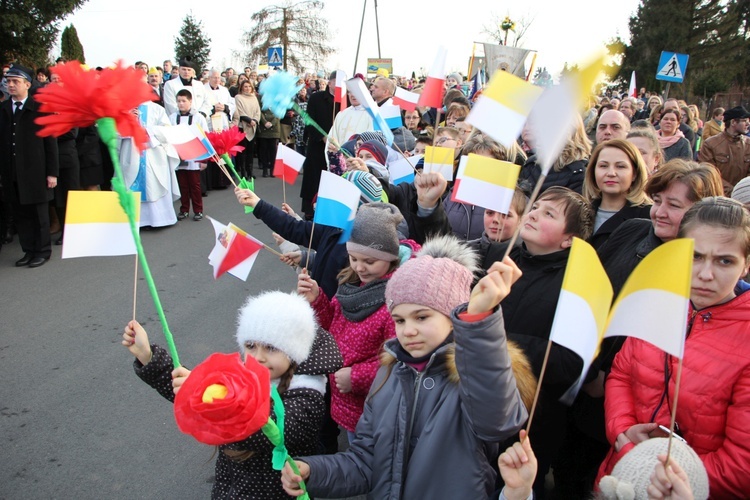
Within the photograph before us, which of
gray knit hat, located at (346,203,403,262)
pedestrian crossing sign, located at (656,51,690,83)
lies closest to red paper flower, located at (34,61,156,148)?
gray knit hat, located at (346,203,403,262)

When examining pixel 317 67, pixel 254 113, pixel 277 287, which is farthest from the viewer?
pixel 317 67

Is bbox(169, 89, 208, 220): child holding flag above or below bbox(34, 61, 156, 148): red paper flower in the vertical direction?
below

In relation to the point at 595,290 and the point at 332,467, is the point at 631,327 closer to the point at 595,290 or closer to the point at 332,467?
the point at 595,290

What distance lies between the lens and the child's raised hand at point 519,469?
1.37 meters

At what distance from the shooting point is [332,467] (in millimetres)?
1721

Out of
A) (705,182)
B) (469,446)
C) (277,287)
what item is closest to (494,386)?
(469,446)

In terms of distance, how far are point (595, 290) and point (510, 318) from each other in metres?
0.91

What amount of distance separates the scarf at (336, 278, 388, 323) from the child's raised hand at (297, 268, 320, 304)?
27 centimetres

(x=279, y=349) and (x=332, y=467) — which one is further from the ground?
(x=279, y=349)

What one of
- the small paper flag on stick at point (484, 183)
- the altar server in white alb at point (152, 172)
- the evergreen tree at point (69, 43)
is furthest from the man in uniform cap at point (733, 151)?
the evergreen tree at point (69, 43)

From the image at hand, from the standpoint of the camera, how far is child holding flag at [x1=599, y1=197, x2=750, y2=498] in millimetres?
1571

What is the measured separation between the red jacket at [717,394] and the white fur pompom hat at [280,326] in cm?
114

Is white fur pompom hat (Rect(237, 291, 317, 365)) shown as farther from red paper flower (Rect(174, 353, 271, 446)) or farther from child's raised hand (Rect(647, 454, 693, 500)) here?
child's raised hand (Rect(647, 454, 693, 500))

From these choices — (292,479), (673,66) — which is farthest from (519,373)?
(673,66)
